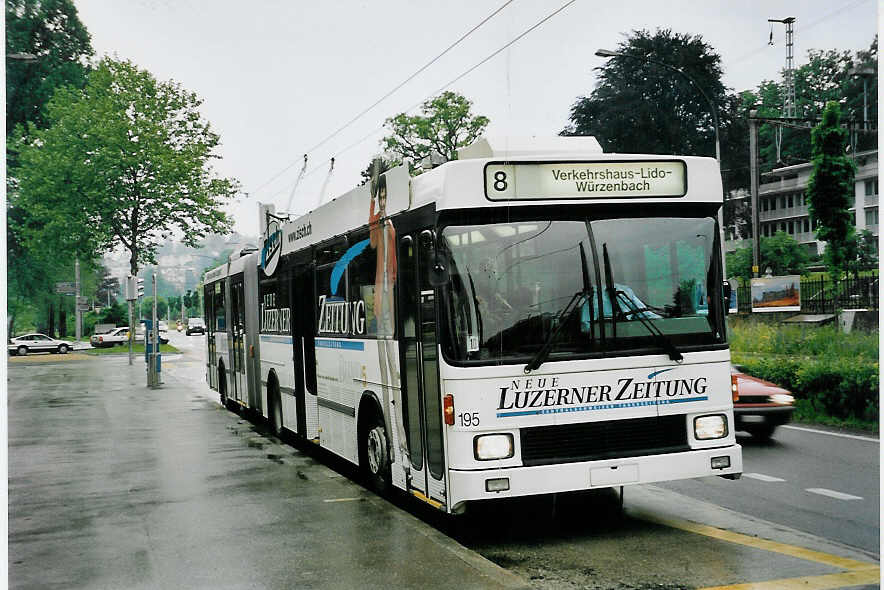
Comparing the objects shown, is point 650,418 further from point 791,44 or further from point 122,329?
point 122,329

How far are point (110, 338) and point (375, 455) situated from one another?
41.1 meters

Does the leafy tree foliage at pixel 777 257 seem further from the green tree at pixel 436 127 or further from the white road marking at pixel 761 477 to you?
the white road marking at pixel 761 477

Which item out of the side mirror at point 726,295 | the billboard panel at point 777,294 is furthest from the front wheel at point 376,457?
the billboard panel at point 777,294

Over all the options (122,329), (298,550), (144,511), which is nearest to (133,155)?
(144,511)

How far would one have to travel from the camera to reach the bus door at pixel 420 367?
7008 mm

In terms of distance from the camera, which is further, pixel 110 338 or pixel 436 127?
pixel 110 338

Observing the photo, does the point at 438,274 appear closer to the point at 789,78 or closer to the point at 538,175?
the point at 538,175

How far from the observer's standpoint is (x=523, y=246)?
22.3 ft

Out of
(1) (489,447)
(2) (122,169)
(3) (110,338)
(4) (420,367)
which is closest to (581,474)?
(1) (489,447)

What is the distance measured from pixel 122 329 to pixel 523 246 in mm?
42583

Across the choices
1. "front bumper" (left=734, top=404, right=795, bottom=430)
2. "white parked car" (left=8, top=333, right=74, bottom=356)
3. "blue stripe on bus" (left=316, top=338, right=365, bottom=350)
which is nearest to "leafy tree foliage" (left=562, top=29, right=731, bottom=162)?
"front bumper" (left=734, top=404, right=795, bottom=430)

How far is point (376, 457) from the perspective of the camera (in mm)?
8703

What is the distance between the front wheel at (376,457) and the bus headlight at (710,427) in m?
2.72

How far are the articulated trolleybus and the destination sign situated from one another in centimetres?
1
